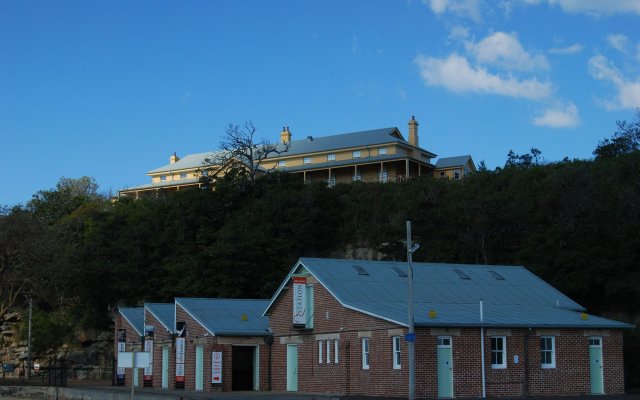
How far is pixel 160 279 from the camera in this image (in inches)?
2975

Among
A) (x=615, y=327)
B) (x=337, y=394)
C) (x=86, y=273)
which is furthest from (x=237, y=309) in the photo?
(x=86, y=273)

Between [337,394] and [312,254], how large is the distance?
39.4 metres

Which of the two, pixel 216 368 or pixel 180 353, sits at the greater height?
pixel 180 353

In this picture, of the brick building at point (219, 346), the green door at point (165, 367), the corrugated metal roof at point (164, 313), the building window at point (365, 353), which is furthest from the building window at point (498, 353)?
the green door at point (165, 367)

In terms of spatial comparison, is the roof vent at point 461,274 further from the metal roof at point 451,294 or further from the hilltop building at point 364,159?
the hilltop building at point 364,159

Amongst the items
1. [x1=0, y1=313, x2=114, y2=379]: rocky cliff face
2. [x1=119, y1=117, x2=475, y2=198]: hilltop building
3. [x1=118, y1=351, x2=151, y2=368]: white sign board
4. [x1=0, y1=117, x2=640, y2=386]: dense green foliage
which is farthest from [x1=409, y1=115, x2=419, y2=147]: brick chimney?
[x1=118, y1=351, x2=151, y2=368]: white sign board

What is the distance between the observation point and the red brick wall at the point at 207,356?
4296cm

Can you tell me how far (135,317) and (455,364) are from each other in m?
27.9

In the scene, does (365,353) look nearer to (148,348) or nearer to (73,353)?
(148,348)

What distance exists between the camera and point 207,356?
4372cm

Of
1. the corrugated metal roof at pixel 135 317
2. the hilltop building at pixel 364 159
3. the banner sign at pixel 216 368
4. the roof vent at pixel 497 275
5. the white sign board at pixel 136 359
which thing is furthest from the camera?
the hilltop building at pixel 364 159

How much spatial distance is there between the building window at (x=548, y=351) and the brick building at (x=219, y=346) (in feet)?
48.9

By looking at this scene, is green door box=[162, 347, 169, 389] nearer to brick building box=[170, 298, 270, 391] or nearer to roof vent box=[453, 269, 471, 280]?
brick building box=[170, 298, 270, 391]

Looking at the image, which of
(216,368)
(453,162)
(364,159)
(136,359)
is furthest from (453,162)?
(136,359)
